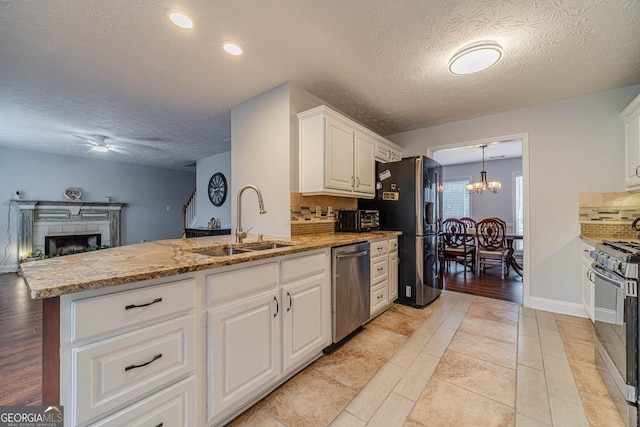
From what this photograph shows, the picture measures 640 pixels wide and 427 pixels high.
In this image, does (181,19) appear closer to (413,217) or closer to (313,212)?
(313,212)

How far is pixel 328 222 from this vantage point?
3.09 meters

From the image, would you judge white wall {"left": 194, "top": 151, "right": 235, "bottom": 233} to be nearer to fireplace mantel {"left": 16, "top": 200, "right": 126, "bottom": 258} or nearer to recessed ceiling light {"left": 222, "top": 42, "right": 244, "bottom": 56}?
fireplace mantel {"left": 16, "top": 200, "right": 126, "bottom": 258}

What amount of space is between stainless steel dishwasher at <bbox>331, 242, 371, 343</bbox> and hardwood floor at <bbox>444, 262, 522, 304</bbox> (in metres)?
2.13

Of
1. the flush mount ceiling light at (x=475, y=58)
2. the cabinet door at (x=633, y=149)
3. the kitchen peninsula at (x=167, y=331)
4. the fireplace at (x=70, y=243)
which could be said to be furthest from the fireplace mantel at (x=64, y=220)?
the cabinet door at (x=633, y=149)

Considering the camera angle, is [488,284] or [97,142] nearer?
[488,284]

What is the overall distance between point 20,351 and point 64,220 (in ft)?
15.1

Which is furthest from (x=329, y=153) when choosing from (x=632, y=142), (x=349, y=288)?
(x=632, y=142)

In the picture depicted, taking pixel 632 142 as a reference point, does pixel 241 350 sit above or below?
below

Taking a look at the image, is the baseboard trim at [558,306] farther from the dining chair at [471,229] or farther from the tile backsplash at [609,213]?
the dining chair at [471,229]

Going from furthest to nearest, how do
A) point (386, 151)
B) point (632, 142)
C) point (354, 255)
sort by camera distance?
point (386, 151), point (632, 142), point (354, 255)

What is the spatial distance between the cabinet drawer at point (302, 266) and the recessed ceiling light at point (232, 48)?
169 centimetres

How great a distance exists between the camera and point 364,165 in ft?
10.0

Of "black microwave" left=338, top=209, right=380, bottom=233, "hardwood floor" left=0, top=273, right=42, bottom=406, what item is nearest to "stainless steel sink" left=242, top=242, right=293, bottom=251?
"black microwave" left=338, top=209, right=380, bottom=233

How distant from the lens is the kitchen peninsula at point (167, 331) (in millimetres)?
902
